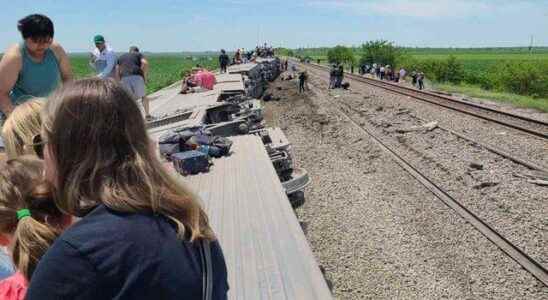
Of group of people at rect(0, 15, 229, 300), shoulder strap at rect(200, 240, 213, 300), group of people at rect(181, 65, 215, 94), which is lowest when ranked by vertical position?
group of people at rect(181, 65, 215, 94)

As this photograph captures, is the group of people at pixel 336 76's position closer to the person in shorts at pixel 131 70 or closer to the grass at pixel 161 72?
the grass at pixel 161 72

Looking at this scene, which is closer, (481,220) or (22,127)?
(22,127)

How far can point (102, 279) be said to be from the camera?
127 cm

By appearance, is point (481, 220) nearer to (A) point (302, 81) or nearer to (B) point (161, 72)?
(A) point (302, 81)

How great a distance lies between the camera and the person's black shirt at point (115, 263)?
4.09 ft

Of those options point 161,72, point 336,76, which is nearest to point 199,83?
point 336,76

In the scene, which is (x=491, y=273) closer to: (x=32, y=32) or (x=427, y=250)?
(x=427, y=250)

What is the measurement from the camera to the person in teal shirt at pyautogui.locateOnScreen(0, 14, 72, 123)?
11.8 feet

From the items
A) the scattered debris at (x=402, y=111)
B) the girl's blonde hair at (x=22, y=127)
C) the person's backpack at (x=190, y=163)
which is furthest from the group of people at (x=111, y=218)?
the scattered debris at (x=402, y=111)

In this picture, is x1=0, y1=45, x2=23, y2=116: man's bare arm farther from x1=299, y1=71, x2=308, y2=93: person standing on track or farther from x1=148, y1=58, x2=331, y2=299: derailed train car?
x1=299, y1=71, x2=308, y2=93: person standing on track

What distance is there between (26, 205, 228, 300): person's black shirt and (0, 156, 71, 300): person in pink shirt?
1.80 ft

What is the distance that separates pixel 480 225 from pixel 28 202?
717cm

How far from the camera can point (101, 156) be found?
4.63ft

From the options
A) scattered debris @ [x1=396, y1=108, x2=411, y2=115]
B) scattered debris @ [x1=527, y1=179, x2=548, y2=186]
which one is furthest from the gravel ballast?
scattered debris @ [x1=396, y1=108, x2=411, y2=115]
